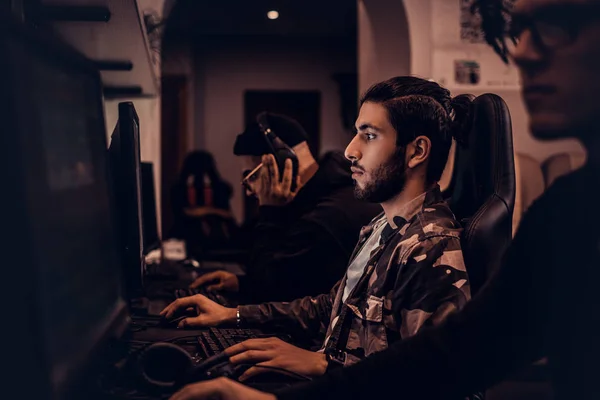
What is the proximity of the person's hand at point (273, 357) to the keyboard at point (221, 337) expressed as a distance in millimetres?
88

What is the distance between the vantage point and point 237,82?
211cm

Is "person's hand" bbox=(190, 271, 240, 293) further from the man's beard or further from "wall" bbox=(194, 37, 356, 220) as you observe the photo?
the man's beard

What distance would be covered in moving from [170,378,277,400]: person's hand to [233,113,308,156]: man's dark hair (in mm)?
1020

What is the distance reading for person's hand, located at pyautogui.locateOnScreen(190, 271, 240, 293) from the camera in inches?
64.9

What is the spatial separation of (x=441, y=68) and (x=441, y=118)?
0.33m

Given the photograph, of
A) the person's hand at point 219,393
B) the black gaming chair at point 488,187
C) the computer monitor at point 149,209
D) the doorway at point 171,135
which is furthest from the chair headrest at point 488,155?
the doorway at point 171,135

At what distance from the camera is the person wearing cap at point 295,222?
1529 millimetres

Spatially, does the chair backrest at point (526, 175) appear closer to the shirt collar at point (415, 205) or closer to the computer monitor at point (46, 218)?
the shirt collar at point (415, 205)

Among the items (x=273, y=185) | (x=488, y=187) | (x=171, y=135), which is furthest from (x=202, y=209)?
(x=488, y=187)

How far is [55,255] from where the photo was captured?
66 centimetres

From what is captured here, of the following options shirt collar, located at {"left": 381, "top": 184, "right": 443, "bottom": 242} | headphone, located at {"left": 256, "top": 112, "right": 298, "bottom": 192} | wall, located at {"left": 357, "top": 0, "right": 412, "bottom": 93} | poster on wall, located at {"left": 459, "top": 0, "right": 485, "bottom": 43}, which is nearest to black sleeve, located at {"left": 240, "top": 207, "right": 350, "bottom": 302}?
headphone, located at {"left": 256, "top": 112, "right": 298, "bottom": 192}

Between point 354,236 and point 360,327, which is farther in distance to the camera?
point 354,236

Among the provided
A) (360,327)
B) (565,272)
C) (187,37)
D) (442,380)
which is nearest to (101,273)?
(360,327)

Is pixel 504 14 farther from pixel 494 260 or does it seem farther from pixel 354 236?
pixel 354 236
